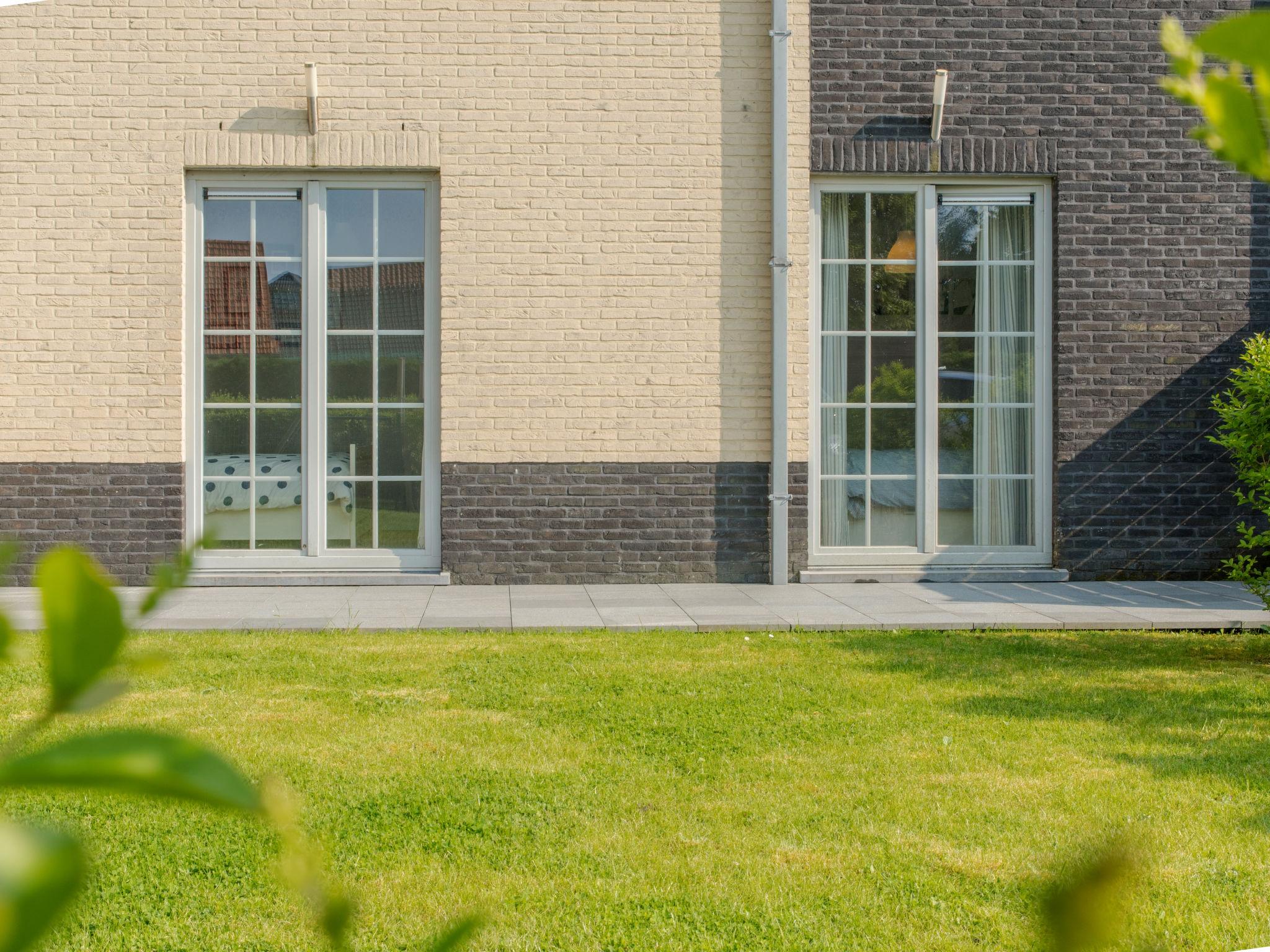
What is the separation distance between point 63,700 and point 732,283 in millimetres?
9277

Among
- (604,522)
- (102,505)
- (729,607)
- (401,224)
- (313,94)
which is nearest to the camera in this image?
(729,607)

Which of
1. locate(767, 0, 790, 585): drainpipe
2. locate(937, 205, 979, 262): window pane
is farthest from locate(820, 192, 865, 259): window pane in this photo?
locate(937, 205, 979, 262): window pane

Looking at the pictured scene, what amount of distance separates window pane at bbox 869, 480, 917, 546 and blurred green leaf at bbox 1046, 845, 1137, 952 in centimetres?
963

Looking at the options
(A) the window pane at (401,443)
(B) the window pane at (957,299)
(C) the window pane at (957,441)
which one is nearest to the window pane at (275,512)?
(A) the window pane at (401,443)

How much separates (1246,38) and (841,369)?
376 inches

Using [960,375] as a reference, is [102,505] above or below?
below

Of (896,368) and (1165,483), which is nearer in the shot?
(1165,483)

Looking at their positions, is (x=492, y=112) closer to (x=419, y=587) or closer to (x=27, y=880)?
(x=419, y=587)

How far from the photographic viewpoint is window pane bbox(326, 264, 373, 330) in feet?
30.9

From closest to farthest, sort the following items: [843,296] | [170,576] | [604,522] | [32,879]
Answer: [32,879] < [170,576] < [604,522] < [843,296]

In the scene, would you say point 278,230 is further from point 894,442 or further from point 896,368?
point 894,442

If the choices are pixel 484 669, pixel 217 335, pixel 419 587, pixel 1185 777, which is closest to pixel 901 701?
pixel 1185 777

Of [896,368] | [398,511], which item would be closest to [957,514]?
[896,368]

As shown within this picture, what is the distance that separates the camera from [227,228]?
368 inches
